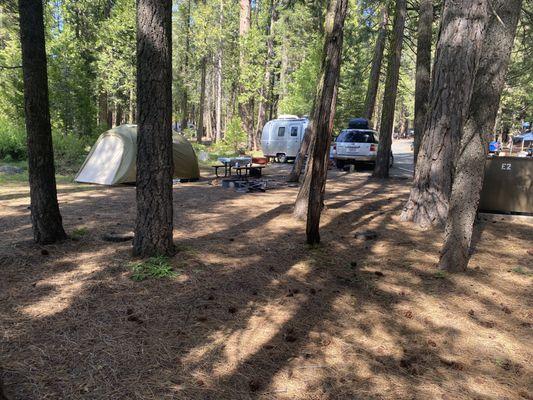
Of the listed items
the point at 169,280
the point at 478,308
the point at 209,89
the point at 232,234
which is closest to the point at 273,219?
the point at 232,234

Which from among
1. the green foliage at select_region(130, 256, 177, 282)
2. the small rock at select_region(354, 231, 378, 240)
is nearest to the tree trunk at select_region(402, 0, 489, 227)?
the small rock at select_region(354, 231, 378, 240)

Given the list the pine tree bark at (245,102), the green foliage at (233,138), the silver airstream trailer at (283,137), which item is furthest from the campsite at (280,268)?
the pine tree bark at (245,102)

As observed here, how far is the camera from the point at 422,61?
12508 millimetres

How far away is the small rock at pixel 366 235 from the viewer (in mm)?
7027

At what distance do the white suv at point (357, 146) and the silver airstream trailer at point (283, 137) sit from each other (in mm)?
3240

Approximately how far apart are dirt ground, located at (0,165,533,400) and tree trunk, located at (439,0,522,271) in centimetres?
40

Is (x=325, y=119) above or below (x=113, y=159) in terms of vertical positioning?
above

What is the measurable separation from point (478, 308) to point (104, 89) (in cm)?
2812

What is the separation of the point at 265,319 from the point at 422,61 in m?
11.5

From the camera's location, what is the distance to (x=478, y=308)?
4.38 m

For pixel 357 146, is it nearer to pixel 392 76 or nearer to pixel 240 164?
pixel 392 76

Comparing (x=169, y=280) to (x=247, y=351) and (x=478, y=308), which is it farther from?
(x=478, y=308)

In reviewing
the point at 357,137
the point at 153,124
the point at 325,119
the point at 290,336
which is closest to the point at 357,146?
the point at 357,137

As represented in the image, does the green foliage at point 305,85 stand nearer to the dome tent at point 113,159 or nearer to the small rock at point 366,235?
the dome tent at point 113,159
